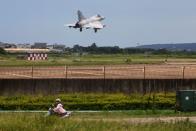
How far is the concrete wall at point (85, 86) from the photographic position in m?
44.9

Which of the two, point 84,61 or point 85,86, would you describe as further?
point 84,61

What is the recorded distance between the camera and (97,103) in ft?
134

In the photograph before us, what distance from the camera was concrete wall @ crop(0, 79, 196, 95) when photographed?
4494 cm

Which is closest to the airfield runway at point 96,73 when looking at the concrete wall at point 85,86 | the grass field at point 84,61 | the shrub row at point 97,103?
the concrete wall at point 85,86

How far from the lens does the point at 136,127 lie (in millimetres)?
23312

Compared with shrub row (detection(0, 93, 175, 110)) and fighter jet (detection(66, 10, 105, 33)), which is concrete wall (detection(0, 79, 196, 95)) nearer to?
shrub row (detection(0, 93, 175, 110))

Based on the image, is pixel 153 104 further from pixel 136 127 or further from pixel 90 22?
pixel 90 22

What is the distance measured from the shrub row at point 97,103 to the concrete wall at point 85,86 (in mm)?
3023

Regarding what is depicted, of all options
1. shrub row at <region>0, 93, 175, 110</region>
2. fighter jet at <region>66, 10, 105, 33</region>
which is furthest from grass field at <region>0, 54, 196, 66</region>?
shrub row at <region>0, 93, 175, 110</region>


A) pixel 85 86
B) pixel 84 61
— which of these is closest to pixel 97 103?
pixel 85 86

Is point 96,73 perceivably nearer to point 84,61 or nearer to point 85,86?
point 85,86

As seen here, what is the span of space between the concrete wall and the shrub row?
9.92 feet

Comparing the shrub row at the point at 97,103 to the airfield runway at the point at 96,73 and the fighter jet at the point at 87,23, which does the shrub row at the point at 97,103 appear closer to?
the airfield runway at the point at 96,73

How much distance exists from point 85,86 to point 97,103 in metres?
4.49
